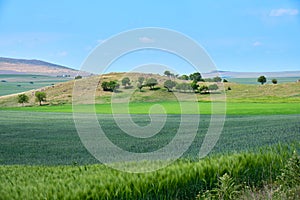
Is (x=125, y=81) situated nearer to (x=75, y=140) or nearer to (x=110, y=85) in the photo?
(x=110, y=85)

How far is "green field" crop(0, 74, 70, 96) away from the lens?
18.6 m

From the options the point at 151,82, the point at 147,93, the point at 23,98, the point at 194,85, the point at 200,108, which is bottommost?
the point at 200,108

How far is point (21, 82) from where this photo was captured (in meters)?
21.7

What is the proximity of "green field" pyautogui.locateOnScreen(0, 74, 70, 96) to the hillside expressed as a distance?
707mm

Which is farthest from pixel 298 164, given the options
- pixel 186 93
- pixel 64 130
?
pixel 186 93

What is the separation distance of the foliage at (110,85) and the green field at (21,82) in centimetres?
495

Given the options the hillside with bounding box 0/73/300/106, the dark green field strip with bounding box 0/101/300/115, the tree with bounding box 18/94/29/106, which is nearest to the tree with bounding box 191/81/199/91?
the hillside with bounding box 0/73/300/106

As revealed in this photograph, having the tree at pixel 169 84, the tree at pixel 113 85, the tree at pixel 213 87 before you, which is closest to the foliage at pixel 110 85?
the tree at pixel 113 85

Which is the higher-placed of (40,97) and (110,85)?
A: (110,85)

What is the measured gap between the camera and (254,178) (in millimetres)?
5871

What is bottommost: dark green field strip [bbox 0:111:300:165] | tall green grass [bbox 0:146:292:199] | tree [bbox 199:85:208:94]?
dark green field strip [bbox 0:111:300:165]

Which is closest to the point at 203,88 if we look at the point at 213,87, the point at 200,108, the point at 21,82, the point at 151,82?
the point at 213,87

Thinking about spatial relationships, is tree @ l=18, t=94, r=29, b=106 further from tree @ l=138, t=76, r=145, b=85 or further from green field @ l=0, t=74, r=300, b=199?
tree @ l=138, t=76, r=145, b=85

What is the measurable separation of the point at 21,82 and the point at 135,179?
61.0 feet
